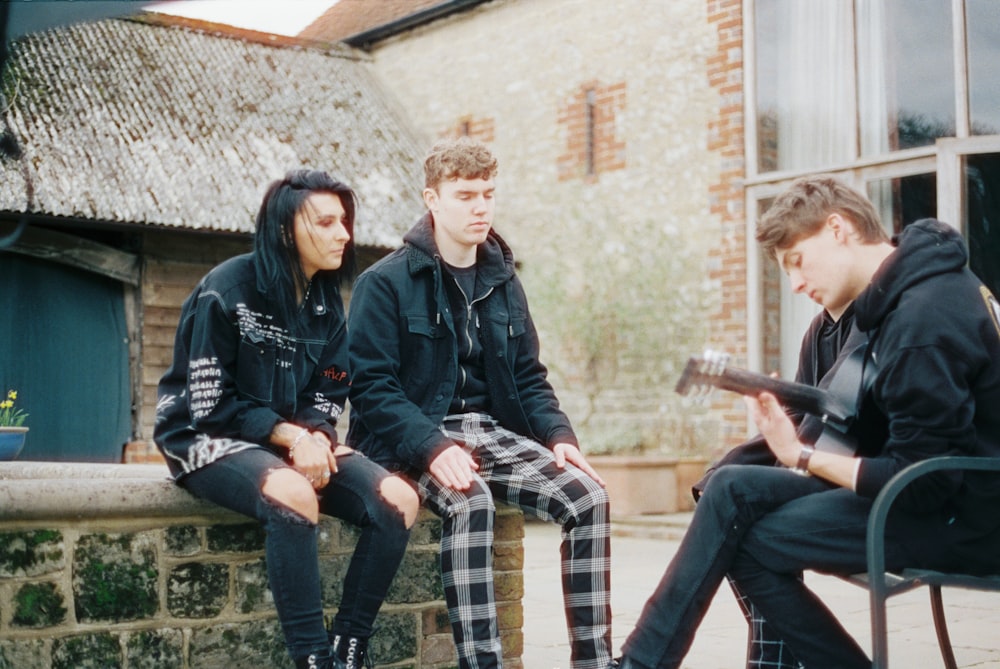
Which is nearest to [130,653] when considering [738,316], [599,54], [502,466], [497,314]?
[502,466]

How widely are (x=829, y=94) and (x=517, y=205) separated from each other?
397cm

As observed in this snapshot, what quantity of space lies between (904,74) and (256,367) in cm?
698

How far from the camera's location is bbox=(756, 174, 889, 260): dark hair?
2.87 metres

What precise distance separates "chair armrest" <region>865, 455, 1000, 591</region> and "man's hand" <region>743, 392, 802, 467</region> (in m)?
0.28

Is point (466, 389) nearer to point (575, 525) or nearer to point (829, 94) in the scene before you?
point (575, 525)

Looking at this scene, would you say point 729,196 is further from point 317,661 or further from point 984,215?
point 317,661

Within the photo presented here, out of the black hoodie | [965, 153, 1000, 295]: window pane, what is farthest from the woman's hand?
[965, 153, 1000, 295]: window pane

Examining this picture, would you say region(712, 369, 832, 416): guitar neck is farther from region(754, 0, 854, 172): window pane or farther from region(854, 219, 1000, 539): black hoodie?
region(754, 0, 854, 172): window pane

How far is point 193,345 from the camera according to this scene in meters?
3.29

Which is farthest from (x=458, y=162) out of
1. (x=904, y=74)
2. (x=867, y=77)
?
(x=867, y=77)

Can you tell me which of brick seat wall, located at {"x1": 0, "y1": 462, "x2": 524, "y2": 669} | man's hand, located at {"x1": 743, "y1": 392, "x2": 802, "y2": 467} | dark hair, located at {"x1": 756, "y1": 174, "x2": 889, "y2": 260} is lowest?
brick seat wall, located at {"x1": 0, "y1": 462, "x2": 524, "y2": 669}

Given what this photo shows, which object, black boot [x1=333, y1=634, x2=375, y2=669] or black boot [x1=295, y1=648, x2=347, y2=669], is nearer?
black boot [x1=295, y1=648, x2=347, y2=669]

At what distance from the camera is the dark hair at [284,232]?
11.3 feet

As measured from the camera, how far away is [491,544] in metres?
3.40
